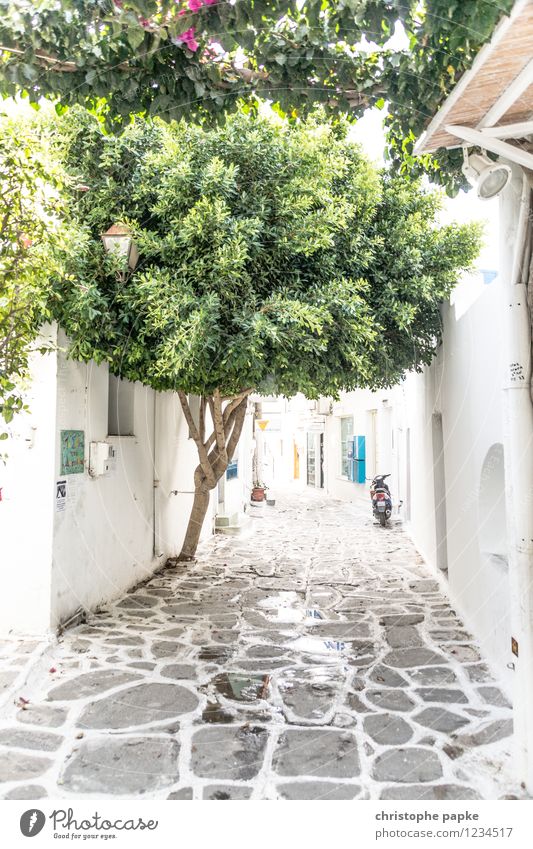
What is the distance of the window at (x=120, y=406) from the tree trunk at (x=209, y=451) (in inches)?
25.2

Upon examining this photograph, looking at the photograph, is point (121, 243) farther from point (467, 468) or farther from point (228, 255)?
point (467, 468)

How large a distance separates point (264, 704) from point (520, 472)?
6.96ft

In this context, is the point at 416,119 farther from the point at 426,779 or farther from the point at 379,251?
the point at 426,779

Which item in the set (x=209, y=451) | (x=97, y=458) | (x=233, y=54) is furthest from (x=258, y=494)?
(x=233, y=54)

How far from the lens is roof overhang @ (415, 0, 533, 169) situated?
1782mm

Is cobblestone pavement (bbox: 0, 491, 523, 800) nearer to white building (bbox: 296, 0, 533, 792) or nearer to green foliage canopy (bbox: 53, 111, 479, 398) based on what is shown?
white building (bbox: 296, 0, 533, 792)

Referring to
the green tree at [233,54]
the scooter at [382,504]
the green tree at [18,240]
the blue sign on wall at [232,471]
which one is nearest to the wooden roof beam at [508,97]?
the green tree at [233,54]

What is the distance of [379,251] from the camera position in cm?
511

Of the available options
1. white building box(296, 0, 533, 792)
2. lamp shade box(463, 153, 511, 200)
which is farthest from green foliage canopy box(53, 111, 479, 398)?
lamp shade box(463, 153, 511, 200)

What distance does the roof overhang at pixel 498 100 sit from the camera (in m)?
1.78

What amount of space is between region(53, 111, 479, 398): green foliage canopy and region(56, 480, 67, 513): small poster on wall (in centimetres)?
110

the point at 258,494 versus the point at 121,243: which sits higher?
the point at 121,243

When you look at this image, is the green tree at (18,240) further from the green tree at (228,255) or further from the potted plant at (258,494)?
the potted plant at (258,494)

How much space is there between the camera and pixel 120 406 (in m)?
6.12
